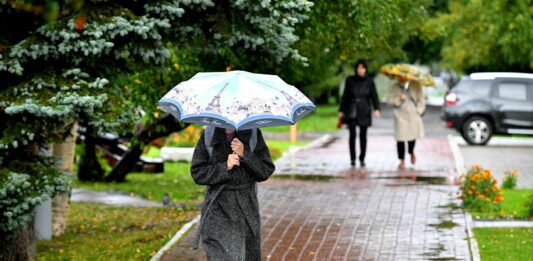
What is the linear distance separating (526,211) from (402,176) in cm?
515

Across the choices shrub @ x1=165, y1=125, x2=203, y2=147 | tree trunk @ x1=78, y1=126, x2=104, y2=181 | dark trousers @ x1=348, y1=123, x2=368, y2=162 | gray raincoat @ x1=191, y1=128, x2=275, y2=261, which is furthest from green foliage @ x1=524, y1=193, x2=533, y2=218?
shrub @ x1=165, y1=125, x2=203, y2=147

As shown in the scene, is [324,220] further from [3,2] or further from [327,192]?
[3,2]

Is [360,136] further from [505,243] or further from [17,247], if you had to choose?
[17,247]

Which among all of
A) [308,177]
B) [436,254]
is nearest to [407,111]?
[308,177]

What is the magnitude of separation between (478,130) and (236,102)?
2046cm

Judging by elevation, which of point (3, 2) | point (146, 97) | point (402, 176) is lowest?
point (402, 176)

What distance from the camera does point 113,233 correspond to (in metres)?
14.1

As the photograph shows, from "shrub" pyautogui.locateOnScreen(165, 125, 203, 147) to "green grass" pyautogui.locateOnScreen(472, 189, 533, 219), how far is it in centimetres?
937

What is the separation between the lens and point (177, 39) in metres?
11.6

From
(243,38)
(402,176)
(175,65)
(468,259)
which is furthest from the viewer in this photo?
(402,176)

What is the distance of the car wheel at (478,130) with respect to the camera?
27.2 m

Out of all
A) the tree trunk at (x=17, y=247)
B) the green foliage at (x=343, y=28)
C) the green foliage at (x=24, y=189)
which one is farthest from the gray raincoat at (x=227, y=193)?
the green foliage at (x=343, y=28)

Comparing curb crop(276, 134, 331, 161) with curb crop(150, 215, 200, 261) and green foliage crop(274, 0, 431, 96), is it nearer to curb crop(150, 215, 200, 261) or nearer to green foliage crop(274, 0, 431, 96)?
green foliage crop(274, 0, 431, 96)

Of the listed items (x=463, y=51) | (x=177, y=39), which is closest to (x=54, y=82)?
(x=177, y=39)
